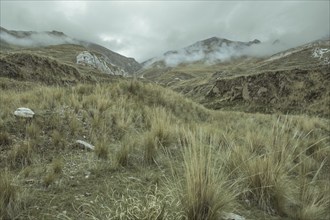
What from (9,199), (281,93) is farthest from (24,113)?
(281,93)

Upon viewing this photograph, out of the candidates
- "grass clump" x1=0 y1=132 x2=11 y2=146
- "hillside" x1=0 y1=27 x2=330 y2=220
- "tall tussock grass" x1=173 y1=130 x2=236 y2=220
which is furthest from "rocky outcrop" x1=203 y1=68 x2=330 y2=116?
"tall tussock grass" x1=173 y1=130 x2=236 y2=220

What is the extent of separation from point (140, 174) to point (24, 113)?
3.09 m

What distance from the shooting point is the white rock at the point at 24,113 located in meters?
6.28

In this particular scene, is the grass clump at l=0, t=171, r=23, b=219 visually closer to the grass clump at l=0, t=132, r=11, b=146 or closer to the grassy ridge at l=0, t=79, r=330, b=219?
the grassy ridge at l=0, t=79, r=330, b=219

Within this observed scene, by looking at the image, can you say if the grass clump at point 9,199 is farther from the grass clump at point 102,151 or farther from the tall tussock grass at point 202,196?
the grass clump at point 102,151

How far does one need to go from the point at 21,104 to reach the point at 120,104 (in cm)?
257

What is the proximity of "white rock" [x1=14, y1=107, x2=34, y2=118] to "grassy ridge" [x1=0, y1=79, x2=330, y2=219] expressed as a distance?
0.16 metres

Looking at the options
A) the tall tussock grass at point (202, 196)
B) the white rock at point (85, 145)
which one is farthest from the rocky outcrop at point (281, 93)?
the tall tussock grass at point (202, 196)

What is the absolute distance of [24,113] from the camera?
638 cm

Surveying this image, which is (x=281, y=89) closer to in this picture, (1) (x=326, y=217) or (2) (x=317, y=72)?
(2) (x=317, y=72)

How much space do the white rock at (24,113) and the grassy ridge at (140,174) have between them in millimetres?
162

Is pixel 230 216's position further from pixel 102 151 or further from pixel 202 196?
pixel 102 151

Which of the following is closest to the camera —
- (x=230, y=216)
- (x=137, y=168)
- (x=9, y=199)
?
(x=230, y=216)

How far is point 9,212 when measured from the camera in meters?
2.99
